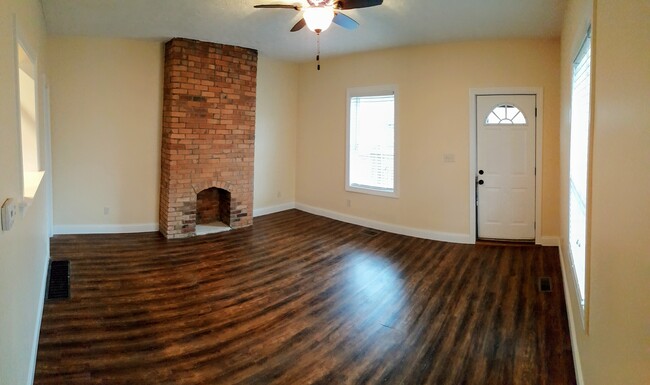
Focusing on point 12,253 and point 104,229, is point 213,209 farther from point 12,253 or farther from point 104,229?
point 12,253

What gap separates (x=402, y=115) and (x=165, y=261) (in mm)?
3707

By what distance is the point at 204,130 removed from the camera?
17.5 feet

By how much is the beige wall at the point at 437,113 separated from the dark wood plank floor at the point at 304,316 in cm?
72

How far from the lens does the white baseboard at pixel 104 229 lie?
514 cm

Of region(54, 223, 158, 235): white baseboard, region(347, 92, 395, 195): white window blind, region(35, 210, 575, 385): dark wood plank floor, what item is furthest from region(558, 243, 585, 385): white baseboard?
region(54, 223, 158, 235): white baseboard

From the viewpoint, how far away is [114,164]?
5270 millimetres

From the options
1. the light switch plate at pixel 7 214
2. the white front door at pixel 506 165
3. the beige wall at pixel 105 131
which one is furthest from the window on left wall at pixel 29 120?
the white front door at pixel 506 165

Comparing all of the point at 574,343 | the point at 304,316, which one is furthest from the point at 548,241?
the point at 304,316

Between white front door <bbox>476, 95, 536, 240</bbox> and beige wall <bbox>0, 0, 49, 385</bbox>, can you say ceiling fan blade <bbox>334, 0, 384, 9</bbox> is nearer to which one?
beige wall <bbox>0, 0, 49, 385</bbox>

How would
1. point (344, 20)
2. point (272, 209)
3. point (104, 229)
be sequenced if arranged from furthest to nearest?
point (272, 209) < point (104, 229) < point (344, 20)

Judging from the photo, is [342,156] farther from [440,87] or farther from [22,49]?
[22,49]

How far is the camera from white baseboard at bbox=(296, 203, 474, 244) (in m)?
5.14

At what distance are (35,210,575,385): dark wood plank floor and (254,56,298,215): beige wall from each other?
80.4 inches

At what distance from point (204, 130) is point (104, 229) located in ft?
6.47
